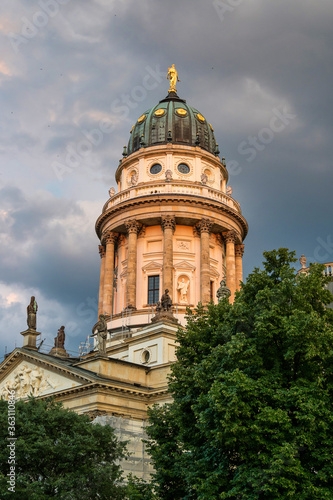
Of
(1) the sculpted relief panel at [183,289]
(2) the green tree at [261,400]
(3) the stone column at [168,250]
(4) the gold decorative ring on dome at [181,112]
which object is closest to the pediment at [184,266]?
(1) the sculpted relief panel at [183,289]

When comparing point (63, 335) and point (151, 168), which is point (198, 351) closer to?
point (63, 335)

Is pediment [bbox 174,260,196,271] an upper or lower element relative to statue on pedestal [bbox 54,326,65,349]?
upper

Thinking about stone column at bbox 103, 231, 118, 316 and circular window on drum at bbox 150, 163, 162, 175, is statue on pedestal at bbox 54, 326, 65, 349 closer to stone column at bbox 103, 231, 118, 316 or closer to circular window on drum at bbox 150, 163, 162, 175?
stone column at bbox 103, 231, 118, 316

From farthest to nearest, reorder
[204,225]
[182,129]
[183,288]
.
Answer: [182,129], [204,225], [183,288]

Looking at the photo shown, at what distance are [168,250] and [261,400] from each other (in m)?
30.0

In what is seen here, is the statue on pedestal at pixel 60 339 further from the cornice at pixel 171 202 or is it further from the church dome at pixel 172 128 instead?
the church dome at pixel 172 128

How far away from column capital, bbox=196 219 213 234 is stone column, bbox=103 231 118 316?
795cm

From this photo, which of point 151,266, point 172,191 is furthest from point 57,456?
point 172,191

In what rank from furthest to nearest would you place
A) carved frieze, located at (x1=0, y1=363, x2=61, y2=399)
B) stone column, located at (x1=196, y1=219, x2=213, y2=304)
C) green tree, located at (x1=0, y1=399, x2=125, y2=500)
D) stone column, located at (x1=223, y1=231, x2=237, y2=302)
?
stone column, located at (x1=223, y1=231, x2=237, y2=302) → stone column, located at (x1=196, y1=219, x2=213, y2=304) → carved frieze, located at (x1=0, y1=363, x2=61, y2=399) → green tree, located at (x1=0, y1=399, x2=125, y2=500)

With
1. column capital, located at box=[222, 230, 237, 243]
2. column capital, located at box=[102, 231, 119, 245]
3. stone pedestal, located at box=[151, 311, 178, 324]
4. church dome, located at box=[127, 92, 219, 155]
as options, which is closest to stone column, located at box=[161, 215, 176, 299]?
column capital, located at box=[102, 231, 119, 245]

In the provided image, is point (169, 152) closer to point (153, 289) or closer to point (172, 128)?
point (172, 128)

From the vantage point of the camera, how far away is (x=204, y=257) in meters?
51.8

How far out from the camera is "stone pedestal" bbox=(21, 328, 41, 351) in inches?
1674

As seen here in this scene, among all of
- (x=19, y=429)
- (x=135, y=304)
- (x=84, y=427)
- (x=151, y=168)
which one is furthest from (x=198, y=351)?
(x=151, y=168)
